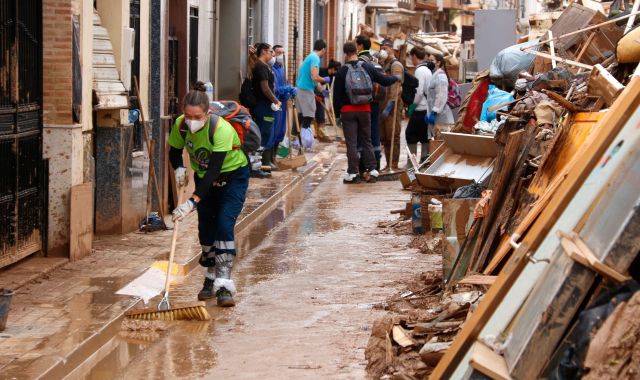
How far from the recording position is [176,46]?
15523 millimetres

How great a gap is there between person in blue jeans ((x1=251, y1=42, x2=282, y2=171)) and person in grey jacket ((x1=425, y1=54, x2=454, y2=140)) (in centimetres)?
236

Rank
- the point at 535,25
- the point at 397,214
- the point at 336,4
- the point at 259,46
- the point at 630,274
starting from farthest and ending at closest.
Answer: the point at 336,4 < the point at 535,25 < the point at 259,46 < the point at 397,214 < the point at 630,274

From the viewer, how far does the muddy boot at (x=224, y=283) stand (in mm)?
9489

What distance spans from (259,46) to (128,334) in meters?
10.7

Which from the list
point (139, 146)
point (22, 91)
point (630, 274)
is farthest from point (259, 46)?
point (630, 274)

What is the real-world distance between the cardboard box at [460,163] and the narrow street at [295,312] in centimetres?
77

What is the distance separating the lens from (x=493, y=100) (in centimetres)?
1343

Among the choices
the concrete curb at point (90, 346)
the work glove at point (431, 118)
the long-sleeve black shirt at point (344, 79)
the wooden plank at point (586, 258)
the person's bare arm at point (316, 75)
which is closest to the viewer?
the wooden plank at point (586, 258)

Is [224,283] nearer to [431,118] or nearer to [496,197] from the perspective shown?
[496,197]

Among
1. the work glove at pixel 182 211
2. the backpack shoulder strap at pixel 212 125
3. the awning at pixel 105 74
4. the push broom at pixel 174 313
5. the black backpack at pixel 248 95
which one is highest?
the awning at pixel 105 74

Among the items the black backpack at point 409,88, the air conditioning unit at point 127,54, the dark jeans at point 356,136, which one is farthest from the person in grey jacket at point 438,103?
the air conditioning unit at point 127,54

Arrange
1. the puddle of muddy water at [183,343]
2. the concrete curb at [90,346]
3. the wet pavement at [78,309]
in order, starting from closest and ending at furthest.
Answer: the concrete curb at [90,346] → the wet pavement at [78,309] → the puddle of muddy water at [183,343]

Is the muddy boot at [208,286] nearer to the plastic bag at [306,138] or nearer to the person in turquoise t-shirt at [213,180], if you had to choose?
the person in turquoise t-shirt at [213,180]

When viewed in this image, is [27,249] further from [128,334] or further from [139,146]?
[139,146]
